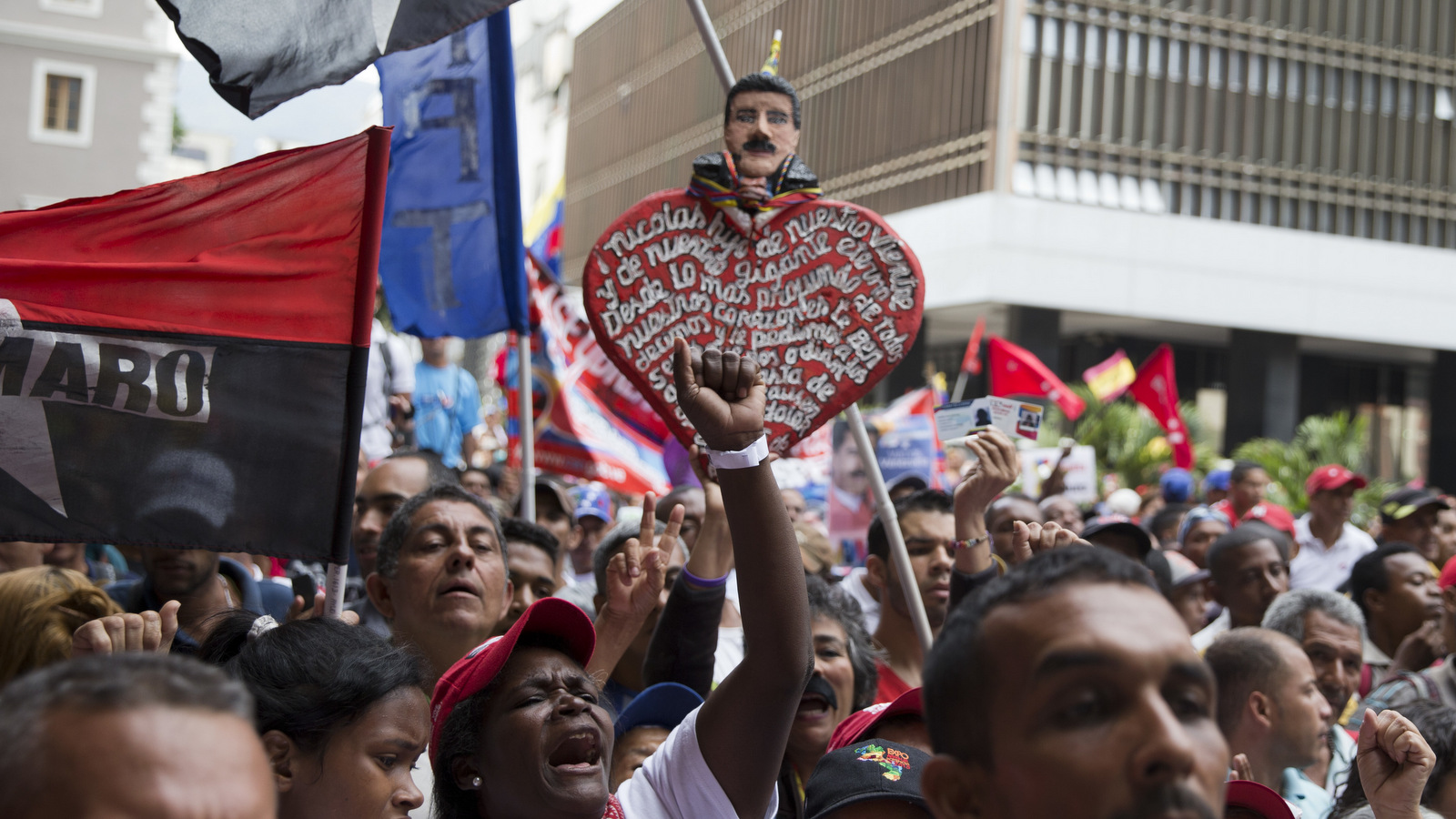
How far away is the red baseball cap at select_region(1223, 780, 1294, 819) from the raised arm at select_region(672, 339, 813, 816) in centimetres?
93

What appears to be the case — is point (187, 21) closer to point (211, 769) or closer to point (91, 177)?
point (211, 769)

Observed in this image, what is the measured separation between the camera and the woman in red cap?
2314 mm

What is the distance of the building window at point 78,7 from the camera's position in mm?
32062

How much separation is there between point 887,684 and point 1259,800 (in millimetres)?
1687

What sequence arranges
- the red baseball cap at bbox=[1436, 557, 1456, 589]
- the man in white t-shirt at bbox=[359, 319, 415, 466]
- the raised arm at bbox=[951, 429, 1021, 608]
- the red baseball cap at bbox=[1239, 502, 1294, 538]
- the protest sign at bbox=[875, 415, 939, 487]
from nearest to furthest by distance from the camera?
the raised arm at bbox=[951, 429, 1021, 608] → the red baseball cap at bbox=[1436, 557, 1456, 589] → the man in white t-shirt at bbox=[359, 319, 415, 466] → the protest sign at bbox=[875, 415, 939, 487] → the red baseball cap at bbox=[1239, 502, 1294, 538]

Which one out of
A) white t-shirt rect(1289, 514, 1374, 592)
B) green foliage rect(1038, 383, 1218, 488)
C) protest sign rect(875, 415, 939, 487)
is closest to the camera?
white t-shirt rect(1289, 514, 1374, 592)

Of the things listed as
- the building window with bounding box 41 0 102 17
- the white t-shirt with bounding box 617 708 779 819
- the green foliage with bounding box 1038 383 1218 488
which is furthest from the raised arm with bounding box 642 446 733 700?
the building window with bounding box 41 0 102 17

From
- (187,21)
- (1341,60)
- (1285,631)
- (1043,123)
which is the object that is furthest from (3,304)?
(1341,60)

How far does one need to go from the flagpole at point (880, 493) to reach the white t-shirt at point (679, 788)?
1.08 m

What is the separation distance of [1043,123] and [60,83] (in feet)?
77.0

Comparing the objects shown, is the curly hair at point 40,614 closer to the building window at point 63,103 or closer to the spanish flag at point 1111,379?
the spanish flag at point 1111,379

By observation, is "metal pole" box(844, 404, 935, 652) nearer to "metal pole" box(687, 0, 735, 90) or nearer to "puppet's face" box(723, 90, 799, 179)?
"puppet's face" box(723, 90, 799, 179)

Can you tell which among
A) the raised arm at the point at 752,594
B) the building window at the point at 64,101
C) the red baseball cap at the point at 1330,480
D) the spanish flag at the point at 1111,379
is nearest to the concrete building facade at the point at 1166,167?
the spanish flag at the point at 1111,379

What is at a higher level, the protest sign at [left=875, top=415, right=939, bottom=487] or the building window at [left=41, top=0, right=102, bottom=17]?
the building window at [left=41, top=0, right=102, bottom=17]
